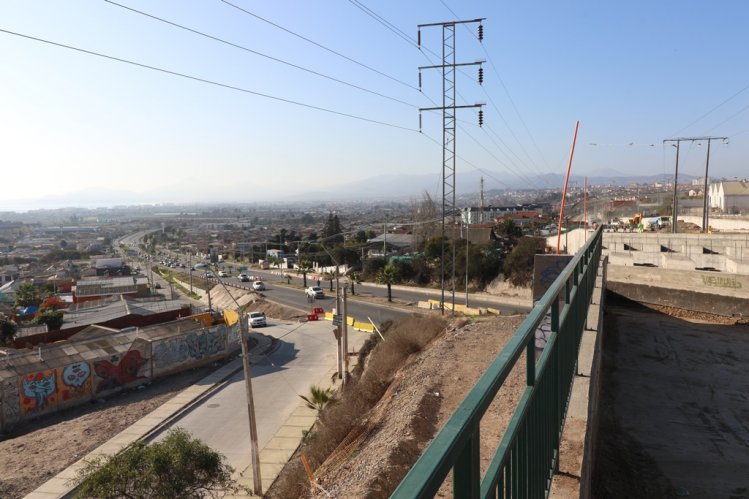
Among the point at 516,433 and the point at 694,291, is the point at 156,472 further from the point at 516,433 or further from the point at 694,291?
the point at 694,291

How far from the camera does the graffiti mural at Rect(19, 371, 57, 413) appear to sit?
979 inches

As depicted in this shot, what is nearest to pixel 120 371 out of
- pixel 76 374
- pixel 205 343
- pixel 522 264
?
pixel 76 374

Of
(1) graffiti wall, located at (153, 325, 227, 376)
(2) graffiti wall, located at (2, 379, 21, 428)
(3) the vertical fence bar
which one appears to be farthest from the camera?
(1) graffiti wall, located at (153, 325, 227, 376)

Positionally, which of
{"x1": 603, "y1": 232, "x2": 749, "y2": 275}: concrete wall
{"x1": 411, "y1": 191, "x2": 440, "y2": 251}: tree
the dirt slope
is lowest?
{"x1": 411, "y1": 191, "x2": 440, "y2": 251}: tree

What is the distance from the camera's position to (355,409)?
1619 centimetres

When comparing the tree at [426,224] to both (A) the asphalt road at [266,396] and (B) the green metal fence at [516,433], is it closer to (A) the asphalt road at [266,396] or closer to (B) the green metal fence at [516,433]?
(A) the asphalt road at [266,396]

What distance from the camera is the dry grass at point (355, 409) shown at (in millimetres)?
14031

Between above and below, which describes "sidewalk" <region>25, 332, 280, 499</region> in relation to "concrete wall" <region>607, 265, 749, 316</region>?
below

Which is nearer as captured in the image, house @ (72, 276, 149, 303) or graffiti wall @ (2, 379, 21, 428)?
graffiti wall @ (2, 379, 21, 428)

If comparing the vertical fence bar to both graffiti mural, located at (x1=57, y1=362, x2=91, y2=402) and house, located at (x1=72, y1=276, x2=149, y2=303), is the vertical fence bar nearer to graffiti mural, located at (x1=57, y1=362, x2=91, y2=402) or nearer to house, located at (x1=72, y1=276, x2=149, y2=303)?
graffiti mural, located at (x1=57, y1=362, x2=91, y2=402)

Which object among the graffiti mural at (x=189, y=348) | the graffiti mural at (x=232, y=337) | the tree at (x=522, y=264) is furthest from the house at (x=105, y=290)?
the tree at (x=522, y=264)

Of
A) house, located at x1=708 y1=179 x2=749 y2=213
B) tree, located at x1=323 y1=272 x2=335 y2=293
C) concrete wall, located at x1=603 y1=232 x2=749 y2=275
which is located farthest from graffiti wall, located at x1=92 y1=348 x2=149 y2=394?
house, located at x1=708 y1=179 x2=749 y2=213

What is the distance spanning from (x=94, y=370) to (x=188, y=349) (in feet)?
19.3

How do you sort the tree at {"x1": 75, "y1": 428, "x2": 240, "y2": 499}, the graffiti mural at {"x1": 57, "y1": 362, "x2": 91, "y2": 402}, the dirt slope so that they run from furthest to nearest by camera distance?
the graffiti mural at {"x1": 57, "y1": 362, "x2": 91, "y2": 402} → the tree at {"x1": 75, "y1": 428, "x2": 240, "y2": 499} → the dirt slope
